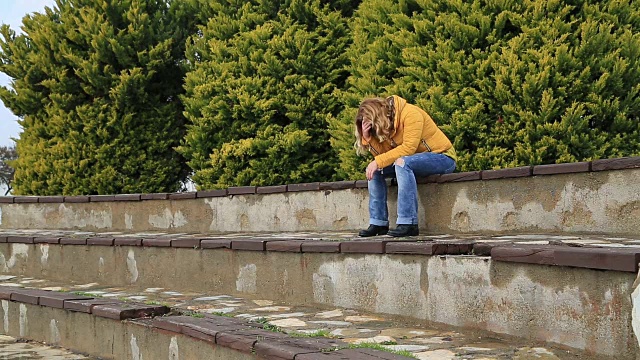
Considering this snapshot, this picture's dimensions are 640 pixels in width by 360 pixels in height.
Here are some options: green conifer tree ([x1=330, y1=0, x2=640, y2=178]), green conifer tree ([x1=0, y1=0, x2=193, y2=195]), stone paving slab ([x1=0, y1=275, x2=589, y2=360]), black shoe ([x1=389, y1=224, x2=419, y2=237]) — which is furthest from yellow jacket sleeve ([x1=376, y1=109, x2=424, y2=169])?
green conifer tree ([x1=0, y1=0, x2=193, y2=195])

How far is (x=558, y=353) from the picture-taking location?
3.17 meters

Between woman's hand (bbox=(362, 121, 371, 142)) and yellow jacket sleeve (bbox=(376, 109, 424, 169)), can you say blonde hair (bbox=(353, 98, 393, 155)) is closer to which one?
woman's hand (bbox=(362, 121, 371, 142))

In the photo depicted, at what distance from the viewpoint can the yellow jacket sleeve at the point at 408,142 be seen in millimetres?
5574

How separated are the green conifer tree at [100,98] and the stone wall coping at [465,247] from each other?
11.0ft

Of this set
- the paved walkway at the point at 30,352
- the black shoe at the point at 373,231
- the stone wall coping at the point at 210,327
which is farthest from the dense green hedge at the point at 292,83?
the paved walkway at the point at 30,352

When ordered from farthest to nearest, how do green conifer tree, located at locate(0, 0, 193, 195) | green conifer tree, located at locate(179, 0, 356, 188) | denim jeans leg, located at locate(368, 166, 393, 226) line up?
green conifer tree, located at locate(0, 0, 193, 195) → green conifer tree, located at locate(179, 0, 356, 188) → denim jeans leg, located at locate(368, 166, 393, 226)

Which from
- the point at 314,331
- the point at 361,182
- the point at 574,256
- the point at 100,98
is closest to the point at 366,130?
the point at 361,182

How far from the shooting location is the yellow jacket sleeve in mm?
5574

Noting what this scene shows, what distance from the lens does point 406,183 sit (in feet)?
18.0

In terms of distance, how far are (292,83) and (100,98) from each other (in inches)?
137

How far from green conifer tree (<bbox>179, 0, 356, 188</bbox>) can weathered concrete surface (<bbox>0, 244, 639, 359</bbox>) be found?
2.48 m

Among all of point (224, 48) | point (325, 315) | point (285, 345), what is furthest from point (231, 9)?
point (285, 345)

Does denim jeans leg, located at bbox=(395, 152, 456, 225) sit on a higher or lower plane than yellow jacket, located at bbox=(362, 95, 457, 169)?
lower

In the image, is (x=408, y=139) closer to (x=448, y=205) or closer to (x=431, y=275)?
(x=448, y=205)
